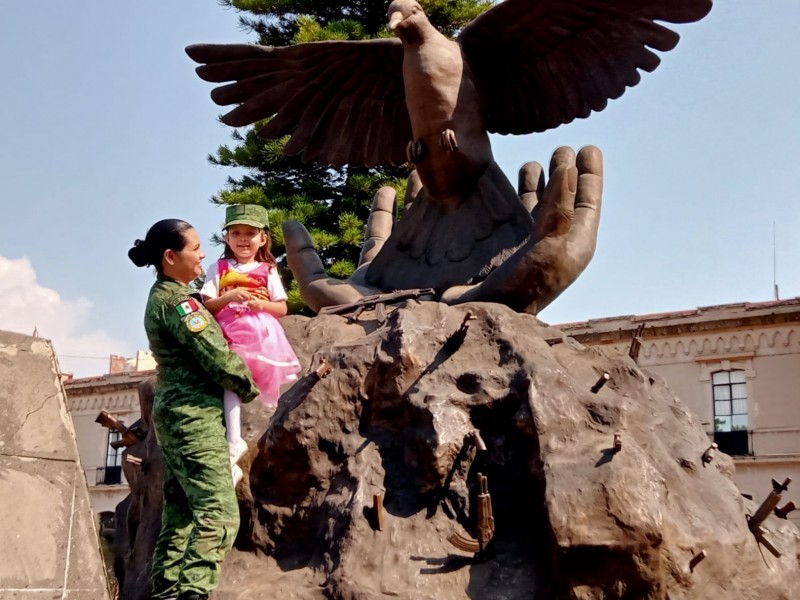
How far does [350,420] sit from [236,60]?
12.0ft

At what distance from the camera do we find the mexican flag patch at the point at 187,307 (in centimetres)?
352

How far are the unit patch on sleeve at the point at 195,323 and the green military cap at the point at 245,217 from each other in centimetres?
60

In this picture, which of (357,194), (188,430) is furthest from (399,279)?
(357,194)

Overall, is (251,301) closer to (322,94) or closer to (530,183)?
(322,94)

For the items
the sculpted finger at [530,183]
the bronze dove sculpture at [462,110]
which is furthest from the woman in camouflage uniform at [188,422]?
the sculpted finger at [530,183]

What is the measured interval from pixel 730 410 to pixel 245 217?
677 inches

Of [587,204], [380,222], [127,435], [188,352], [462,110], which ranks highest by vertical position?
[462,110]

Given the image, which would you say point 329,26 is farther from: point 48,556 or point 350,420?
point 48,556

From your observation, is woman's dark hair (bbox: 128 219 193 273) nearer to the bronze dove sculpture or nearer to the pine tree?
the bronze dove sculpture

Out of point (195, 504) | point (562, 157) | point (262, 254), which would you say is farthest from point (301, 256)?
point (195, 504)

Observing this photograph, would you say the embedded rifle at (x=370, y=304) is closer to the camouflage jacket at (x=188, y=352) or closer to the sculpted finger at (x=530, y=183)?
the sculpted finger at (x=530, y=183)

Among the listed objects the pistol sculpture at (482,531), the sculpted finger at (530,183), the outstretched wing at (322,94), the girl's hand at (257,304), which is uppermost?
the outstretched wing at (322,94)

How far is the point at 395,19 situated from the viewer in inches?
249

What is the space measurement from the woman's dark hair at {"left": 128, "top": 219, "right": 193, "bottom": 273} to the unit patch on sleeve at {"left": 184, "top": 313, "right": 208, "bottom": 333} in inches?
13.3
